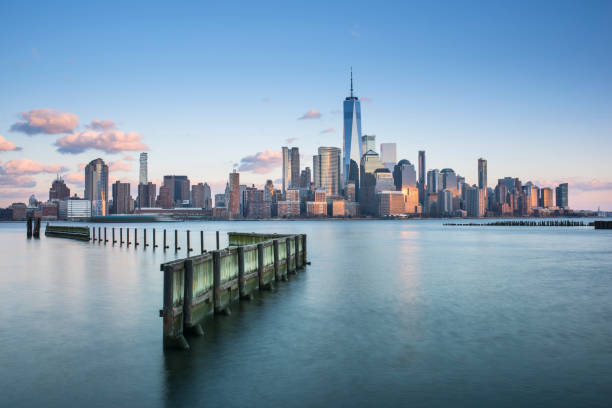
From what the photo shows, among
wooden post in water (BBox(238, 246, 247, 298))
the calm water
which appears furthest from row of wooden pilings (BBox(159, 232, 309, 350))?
the calm water

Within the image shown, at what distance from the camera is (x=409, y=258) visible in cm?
5572

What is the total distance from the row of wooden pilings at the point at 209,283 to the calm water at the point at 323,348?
71 cm

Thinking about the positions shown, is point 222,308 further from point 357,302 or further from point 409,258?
point 409,258

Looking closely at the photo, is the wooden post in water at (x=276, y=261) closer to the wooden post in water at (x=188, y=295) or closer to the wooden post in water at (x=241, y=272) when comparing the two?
the wooden post in water at (x=241, y=272)

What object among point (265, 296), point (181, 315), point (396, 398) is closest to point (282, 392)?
point (396, 398)

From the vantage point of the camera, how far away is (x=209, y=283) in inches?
743

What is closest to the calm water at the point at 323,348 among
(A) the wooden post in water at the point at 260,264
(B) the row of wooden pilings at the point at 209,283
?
(B) the row of wooden pilings at the point at 209,283

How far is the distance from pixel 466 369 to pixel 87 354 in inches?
463

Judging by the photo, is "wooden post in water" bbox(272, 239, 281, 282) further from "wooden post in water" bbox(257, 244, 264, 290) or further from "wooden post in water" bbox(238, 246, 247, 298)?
"wooden post in water" bbox(238, 246, 247, 298)

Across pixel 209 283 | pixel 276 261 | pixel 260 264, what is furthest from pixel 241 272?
pixel 276 261

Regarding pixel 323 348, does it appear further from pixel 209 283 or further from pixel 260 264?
pixel 260 264

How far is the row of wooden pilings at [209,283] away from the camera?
15.3 meters

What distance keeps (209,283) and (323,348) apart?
5.05 m

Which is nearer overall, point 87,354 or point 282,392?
point 282,392
